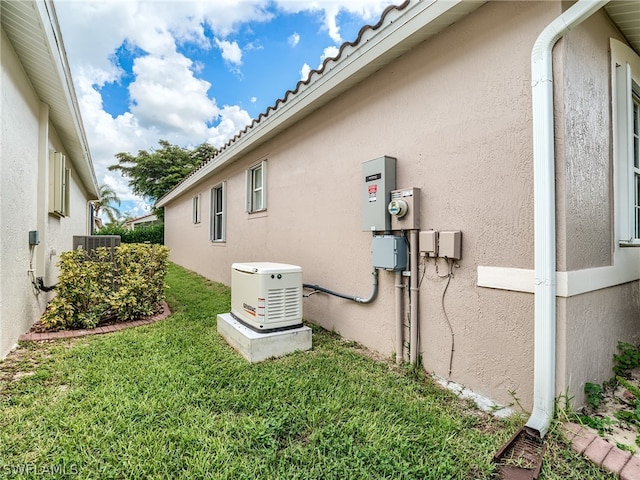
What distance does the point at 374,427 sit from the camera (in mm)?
2135

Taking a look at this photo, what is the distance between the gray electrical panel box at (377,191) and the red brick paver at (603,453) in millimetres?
2027

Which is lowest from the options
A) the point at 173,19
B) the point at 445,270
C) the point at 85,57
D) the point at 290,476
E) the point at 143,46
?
the point at 290,476

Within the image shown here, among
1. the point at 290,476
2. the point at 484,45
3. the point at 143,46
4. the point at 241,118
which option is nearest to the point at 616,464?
the point at 290,476

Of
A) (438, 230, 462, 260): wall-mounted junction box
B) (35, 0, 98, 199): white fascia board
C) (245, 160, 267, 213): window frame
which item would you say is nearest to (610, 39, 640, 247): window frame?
(438, 230, 462, 260): wall-mounted junction box

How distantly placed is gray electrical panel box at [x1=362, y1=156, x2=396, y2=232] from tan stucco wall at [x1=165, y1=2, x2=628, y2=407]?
0.44ft

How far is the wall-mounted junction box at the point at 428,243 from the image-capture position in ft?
9.23

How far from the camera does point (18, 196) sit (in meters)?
3.62

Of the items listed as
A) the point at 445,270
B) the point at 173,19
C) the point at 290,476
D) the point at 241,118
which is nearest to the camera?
the point at 290,476

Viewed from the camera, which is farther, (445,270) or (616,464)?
(445,270)

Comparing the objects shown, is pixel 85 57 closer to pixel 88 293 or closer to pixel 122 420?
pixel 88 293

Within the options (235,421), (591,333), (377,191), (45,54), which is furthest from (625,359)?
(45,54)

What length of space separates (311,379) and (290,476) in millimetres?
1147

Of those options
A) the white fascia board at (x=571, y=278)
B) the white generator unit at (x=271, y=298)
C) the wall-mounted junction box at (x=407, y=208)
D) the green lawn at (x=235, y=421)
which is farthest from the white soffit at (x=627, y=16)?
the white generator unit at (x=271, y=298)

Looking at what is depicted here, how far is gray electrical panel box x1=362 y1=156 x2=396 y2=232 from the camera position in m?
3.23
